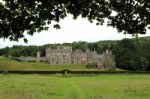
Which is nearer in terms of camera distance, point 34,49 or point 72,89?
point 72,89

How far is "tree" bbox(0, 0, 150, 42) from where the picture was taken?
25.3 ft

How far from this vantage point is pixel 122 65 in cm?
12088

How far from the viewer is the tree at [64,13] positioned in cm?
772

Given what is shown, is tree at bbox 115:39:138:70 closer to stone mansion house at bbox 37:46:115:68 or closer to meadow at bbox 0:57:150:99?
stone mansion house at bbox 37:46:115:68

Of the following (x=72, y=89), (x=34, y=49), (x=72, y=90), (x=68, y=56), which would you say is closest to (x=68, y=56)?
(x=68, y=56)

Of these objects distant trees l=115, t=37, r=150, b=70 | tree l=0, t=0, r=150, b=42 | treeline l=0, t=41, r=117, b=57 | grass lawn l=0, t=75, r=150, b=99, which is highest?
treeline l=0, t=41, r=117, b=57

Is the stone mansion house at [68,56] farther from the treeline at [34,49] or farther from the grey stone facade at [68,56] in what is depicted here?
the treeline at [34,49]

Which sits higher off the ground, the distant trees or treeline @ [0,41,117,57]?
treeline @ [0,41,117,57]

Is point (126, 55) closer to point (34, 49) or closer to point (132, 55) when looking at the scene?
point (132, 55)

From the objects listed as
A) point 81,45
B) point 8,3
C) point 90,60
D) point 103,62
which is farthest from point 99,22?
point 81,45

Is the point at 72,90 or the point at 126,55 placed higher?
the point at 126,55

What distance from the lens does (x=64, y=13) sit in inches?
317

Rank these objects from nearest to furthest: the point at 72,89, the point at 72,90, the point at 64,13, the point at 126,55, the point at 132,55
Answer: the point at 64,13 < the point at 72,90 < the point at 72,89 < the point at 132,55 < the point at 126,55

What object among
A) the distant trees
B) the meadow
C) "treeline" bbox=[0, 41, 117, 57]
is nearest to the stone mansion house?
"treeline" bbox=[0, 41, 117, 57]
